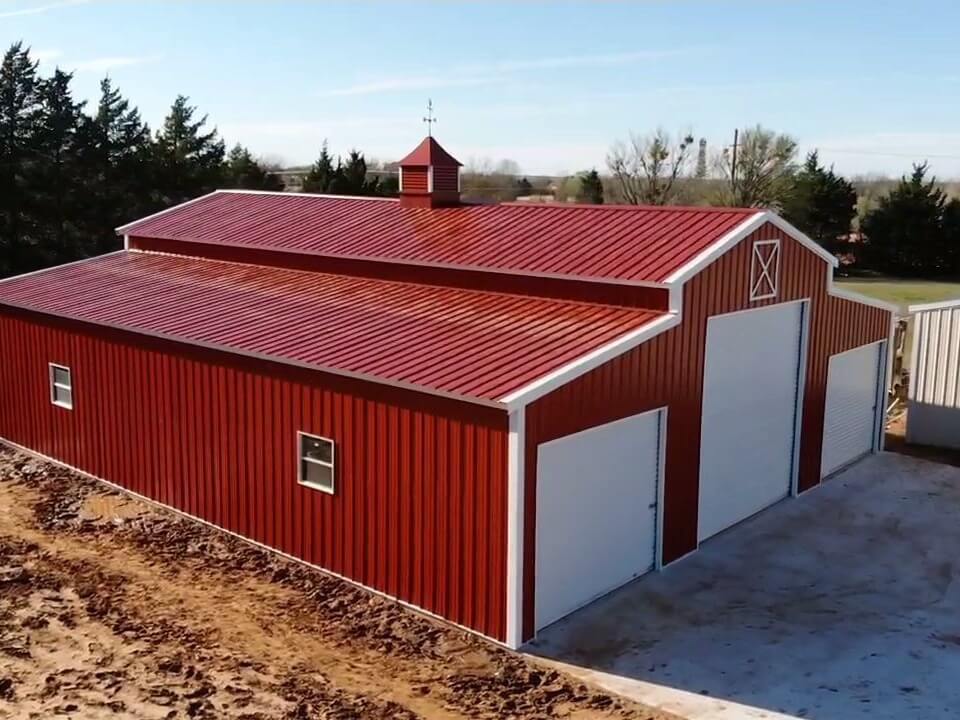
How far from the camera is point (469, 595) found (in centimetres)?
1082

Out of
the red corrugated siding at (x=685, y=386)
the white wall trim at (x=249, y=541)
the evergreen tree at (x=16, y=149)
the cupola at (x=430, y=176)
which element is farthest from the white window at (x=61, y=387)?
the evergreen tree at (x=16, y=149)

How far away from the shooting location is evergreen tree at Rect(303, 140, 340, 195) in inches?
1820

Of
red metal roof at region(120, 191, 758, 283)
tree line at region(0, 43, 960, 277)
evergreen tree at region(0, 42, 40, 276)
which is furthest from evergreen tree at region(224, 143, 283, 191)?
red metal roof at region(120, 191, 758, 283)

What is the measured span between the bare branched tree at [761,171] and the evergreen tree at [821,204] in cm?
71

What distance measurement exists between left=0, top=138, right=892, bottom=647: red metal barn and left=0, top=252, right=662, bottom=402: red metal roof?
6 cm

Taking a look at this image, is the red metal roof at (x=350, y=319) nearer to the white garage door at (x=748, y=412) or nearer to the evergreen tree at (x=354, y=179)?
the white garage door at (x=748, y=412)

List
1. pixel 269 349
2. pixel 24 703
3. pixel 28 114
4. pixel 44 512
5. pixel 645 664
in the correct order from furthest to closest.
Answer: pixel 28 114, pixel 44 512, pixel 269 349, pixel 645 664, pixel 24 703

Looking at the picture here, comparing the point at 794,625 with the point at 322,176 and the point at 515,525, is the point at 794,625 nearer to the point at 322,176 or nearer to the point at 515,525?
the point at 515,525

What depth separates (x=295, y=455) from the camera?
12641 millimetres

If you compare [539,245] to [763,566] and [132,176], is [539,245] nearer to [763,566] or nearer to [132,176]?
[763,566]

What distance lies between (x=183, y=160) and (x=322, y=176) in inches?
270

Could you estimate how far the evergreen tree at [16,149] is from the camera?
3419 cm

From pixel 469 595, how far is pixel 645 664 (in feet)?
6.92

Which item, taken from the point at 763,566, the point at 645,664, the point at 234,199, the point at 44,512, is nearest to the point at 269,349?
the point at 44,512
